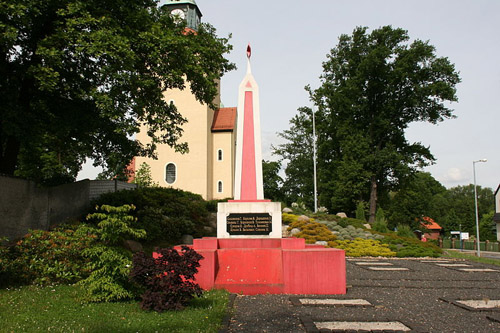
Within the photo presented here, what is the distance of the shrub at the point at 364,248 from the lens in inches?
706

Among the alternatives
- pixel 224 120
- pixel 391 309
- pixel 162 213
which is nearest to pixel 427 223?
pixel 224 120

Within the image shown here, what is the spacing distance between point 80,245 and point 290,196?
40.3 metres

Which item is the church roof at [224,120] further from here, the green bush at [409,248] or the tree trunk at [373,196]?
the green bush at [409,248]

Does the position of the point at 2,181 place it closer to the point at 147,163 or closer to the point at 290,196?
the point at 147,163

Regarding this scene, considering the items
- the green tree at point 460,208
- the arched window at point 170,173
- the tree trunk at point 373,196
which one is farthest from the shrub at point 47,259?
the green tree at point 460,208

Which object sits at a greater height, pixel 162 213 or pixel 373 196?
pixel 373 196

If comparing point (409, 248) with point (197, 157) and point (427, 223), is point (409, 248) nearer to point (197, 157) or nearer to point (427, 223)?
point (197, 157)

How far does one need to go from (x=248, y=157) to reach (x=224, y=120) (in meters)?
31.9

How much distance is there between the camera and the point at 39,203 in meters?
13.6

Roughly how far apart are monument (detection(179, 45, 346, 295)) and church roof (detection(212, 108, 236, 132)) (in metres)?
30.9

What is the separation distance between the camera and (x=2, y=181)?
11.8 m

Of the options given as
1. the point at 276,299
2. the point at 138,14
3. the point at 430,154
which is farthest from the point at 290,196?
the point at 276,299

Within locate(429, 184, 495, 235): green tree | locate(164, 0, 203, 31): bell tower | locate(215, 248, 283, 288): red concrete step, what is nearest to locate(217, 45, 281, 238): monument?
locate(215, 248, 283, 288): red concrete step

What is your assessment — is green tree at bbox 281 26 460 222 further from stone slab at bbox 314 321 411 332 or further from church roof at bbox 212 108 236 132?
stone slab at bbox 314 321 411 332
